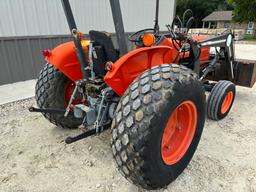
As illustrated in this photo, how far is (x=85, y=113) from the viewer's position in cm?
205

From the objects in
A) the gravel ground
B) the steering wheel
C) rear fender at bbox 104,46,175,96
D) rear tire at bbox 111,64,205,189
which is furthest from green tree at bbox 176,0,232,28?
rear tire at bbox 111,64,205,189

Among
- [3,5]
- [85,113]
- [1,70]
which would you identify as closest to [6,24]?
[3,5]

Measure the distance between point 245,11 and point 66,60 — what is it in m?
27.6

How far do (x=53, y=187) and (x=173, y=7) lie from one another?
8.04 meters

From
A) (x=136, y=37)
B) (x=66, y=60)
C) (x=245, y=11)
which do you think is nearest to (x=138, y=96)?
(x=66, y=60)

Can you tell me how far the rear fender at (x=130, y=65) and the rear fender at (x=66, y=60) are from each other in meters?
0.64

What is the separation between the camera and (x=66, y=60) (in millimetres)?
2332

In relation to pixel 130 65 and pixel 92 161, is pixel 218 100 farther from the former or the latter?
pixel 92 161

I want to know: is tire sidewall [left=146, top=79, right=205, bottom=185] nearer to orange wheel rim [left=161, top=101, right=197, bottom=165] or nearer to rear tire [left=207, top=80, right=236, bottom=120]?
orange wheel rim [left=161, top=101, right=197, bottom=165]

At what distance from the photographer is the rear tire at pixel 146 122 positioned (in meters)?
1.48

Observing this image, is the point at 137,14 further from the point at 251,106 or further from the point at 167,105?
the point at 167,105

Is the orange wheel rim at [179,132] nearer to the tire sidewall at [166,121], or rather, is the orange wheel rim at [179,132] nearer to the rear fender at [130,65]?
the tire sidewall at [166,121]

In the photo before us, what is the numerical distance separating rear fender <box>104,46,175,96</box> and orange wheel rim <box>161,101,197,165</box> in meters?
0.52

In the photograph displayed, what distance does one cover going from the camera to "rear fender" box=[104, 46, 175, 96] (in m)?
1.70
